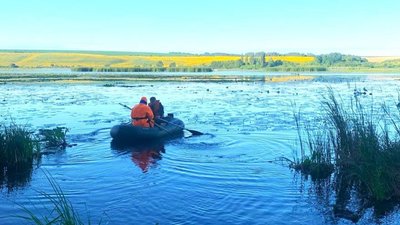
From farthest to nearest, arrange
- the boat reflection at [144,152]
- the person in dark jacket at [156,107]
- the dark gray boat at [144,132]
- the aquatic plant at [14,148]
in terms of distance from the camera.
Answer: the person in dark jacket at [156,107] < the dark gray boat at [144,132] < the boat reflection at [144,152] < the aquatic plant at [14,148]

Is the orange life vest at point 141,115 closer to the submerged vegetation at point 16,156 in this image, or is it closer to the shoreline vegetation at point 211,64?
the submerged vegetation at point 16,156

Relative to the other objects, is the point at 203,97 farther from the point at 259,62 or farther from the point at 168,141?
the point at 259,62

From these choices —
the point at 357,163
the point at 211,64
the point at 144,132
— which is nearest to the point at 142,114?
the point at 144,132

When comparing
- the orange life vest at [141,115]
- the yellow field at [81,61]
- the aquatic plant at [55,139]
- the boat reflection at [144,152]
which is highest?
the yellow field at [81,61]

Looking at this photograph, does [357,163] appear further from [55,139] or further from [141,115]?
[55,139]

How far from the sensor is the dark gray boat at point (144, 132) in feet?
47.9

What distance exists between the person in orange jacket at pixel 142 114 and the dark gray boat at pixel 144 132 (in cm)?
22

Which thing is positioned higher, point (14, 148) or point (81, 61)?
point (81, 61)

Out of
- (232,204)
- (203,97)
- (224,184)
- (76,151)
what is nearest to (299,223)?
(232,204)

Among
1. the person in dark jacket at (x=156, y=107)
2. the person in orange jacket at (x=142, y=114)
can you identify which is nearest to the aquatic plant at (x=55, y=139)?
the person in orange jacket at (x=142, y=114)

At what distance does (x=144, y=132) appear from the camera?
49.0 feet

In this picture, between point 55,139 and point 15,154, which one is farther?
point 55,139

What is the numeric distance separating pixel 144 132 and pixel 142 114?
0.57 metres

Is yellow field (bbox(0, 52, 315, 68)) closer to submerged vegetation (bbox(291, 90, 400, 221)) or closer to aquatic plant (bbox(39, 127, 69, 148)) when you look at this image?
aquatic plant (bbox(39, 127, 69, 148))
